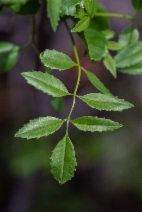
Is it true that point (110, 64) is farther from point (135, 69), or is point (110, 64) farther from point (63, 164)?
point (63, 164)

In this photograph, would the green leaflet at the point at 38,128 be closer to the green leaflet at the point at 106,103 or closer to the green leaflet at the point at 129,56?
the green leaflet at the point at 106,103

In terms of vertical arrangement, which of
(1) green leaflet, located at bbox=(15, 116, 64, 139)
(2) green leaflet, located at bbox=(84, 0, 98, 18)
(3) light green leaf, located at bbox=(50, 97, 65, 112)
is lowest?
(3) light green leaf, located at bbox=(50, 97, 65, 112)

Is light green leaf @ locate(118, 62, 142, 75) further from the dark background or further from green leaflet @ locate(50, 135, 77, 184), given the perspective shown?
the dark background

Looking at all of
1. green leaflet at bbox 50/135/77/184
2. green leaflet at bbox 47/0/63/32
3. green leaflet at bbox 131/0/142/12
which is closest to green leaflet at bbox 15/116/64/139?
green leaflet at bbox 50/135/77/184

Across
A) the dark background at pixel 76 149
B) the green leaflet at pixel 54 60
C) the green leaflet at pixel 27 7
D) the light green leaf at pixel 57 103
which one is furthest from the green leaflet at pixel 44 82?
the dark background at pixel 76 149

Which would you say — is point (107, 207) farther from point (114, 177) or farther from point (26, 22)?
point (26, 22)

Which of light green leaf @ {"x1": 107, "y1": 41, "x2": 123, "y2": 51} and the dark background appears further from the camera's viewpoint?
the dark background

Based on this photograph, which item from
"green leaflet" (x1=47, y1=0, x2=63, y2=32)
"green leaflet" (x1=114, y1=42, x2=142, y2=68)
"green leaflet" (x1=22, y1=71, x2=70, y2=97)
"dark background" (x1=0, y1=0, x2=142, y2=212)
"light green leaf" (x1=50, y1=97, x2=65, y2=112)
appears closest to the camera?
"green leaflet" (x1=47, y1=0, x2=63, y2=32)
